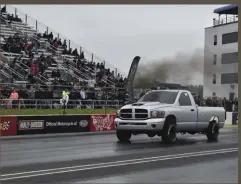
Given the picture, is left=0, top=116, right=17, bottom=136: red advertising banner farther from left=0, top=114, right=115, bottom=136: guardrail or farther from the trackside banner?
the trackside banner

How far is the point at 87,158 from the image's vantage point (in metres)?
11.7

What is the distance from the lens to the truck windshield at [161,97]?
54.7 feet

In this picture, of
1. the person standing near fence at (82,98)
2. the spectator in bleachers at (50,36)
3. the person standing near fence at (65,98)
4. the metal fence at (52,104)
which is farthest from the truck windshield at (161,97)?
the spectator in bleachers at (50,36)

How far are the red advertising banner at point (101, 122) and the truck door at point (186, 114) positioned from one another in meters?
6.48

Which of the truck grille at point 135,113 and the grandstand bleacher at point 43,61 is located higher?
the grandstand bleacher at point 43,61

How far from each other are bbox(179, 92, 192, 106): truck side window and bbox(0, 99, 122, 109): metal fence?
8.61m

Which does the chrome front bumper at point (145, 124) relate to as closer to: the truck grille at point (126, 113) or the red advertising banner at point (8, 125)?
the truck grille at point (126, 113)

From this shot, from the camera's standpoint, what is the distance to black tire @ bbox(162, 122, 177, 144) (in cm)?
1590

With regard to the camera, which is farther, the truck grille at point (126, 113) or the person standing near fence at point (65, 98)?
the person standing near fence at point (65, 98)

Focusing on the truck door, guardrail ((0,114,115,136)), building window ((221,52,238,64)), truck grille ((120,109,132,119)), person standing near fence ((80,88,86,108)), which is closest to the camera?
truck grille ((120,109,132,119))

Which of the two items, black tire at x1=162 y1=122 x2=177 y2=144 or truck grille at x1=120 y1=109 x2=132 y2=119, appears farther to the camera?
truck grille at x1=120 y1=109 x2=132 y2=119

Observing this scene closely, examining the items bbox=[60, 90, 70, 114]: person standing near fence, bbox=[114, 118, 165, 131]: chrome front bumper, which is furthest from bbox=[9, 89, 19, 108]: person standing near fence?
bbox=[114, 118, 165, 131]: chrome front bumper

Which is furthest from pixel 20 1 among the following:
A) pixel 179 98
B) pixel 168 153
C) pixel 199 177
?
pixel 179 98

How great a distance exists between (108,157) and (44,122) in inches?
340
